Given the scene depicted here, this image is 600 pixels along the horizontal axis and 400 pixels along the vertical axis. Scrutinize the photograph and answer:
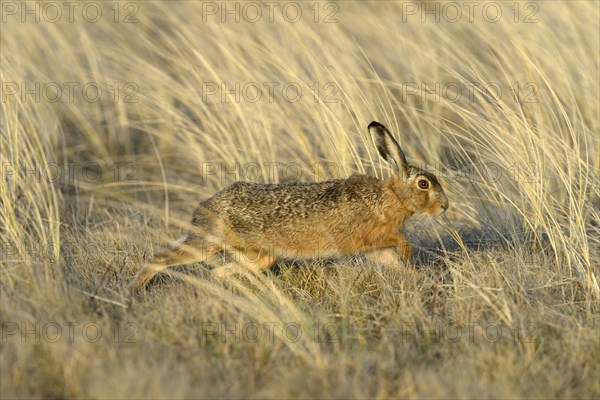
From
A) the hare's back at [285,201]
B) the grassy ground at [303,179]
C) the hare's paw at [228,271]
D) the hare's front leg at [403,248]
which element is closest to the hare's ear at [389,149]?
the hare's back at [285,201]

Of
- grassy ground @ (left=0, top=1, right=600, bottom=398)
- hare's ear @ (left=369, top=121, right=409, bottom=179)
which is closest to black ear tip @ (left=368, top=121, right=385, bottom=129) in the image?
hare's ear @ (left=369, top=121, right=409, bottom=179)

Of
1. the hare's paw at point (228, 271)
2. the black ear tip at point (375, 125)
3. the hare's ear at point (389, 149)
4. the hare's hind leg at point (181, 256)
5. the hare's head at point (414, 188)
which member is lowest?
the hare's paw at point (228, 271)

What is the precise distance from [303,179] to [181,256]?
2.45 metres

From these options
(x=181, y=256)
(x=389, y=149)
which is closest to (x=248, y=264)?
(x=181, y=256)

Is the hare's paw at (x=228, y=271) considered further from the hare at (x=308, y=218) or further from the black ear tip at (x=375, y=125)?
the black ear tip at (x=375, y=125)

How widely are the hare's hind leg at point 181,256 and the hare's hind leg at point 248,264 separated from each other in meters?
0.17

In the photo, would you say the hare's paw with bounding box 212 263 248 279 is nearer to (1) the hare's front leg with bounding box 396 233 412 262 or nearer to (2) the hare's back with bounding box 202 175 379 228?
(2) the hare's back with bounding box 202 175 379 228

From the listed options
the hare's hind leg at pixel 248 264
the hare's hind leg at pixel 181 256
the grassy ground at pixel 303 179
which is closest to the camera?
the grassy ground at pixel 303 179

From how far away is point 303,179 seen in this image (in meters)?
8.12

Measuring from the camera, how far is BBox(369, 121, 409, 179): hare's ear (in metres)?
6.02

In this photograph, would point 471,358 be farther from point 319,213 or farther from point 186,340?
point 319,213

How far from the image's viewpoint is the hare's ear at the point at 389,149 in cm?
602

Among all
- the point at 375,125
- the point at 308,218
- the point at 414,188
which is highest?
the point at 375,125

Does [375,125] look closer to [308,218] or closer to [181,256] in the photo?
[308,218]
